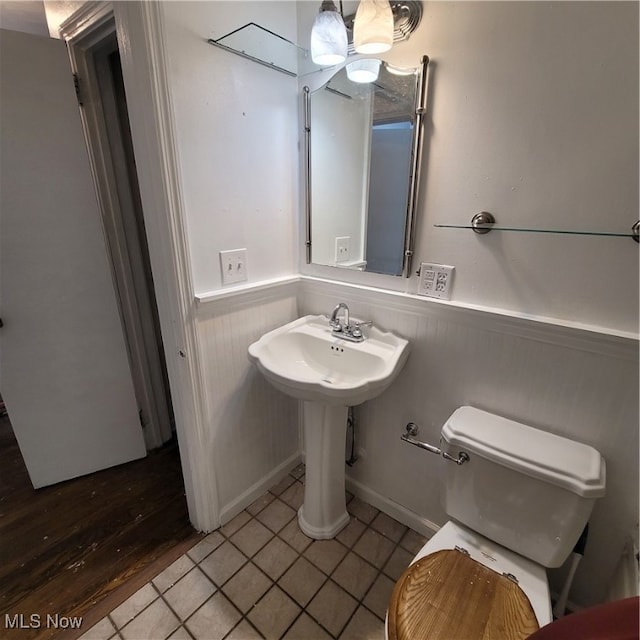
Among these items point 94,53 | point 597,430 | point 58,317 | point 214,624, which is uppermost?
point 94,53

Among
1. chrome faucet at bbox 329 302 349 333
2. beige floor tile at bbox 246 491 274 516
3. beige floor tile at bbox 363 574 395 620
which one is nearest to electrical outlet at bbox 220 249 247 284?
chrome faucet at bbox 329 302 349 333

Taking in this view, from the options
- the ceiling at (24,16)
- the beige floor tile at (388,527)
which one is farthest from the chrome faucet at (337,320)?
the ceiling at (24,16)

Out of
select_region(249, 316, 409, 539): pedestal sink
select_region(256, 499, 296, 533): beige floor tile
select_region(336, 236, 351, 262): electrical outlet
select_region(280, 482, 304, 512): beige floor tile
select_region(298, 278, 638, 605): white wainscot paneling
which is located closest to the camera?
select_region(298, 278, 638, 605): white wainscot paneling

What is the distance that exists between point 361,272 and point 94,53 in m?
1.42

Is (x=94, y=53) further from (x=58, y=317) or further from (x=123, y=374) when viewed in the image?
(x=123, y=374)

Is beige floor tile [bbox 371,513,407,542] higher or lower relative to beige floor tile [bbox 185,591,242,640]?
lower

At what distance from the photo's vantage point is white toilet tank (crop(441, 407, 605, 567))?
0.92 m

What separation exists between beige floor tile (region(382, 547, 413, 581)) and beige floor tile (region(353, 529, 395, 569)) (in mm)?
17

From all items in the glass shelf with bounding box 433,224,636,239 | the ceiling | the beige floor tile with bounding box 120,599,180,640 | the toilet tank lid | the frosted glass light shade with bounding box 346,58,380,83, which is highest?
the ceiling

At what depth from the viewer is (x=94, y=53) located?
145cm

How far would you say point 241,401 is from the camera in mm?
1503

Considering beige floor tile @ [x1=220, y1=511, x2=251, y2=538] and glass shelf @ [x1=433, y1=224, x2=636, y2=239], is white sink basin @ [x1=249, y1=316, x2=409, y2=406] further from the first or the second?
beige floor tile @ [x1=220, y1=511, x2=251, y2=538]

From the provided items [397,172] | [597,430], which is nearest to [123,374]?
[397,172]

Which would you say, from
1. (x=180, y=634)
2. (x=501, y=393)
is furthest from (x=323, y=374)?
(x=180, y=634)
